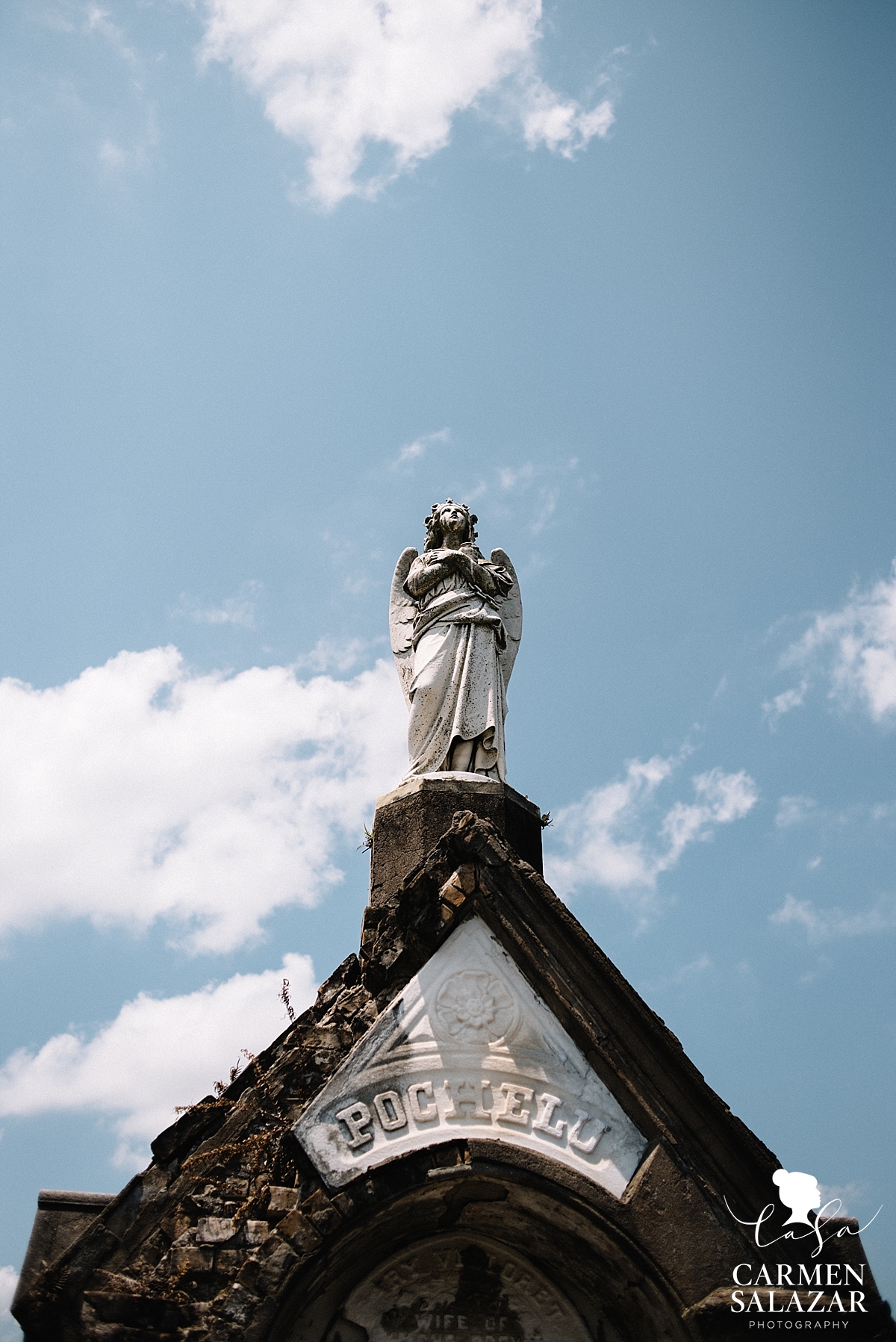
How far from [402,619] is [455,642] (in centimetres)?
76

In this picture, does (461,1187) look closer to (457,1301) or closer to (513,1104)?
(513,1104)

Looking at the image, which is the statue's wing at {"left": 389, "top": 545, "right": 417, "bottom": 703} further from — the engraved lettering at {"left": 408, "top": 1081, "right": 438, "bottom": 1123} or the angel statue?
the engraved lettering at {"left": 408, "top": 1081, "right": 438, "bottom": 1123}

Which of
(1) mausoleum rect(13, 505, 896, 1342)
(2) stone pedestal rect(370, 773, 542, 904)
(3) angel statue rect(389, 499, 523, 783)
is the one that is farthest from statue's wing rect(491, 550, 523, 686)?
(1) mausoleum rect(13, 505, 896, 1342)

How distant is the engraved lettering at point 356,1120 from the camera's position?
16.2ft

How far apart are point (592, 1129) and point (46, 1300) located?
105 inches

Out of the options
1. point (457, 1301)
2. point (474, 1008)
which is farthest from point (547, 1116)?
point (457, 1301)

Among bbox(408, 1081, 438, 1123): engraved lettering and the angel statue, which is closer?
bbox(408, 1081, 438, 1123): engraved lettering

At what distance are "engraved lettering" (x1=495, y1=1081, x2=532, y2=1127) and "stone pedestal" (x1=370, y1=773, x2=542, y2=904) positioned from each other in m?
1.58

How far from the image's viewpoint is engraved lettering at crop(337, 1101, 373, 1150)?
4934 mm

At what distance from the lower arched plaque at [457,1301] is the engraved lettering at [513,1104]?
0.78m

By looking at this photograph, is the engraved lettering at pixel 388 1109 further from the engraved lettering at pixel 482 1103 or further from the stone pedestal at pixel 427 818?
the stone pedestal at pixel 427 818

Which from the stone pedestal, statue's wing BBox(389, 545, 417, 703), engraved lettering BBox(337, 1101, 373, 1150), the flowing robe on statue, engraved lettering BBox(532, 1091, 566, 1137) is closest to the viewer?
engraved lettering BBox(337, 1101, 373, 1150)

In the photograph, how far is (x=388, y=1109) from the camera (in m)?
5.04

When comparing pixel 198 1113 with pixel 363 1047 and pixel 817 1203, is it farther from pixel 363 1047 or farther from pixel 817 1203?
pixel 817 1203
